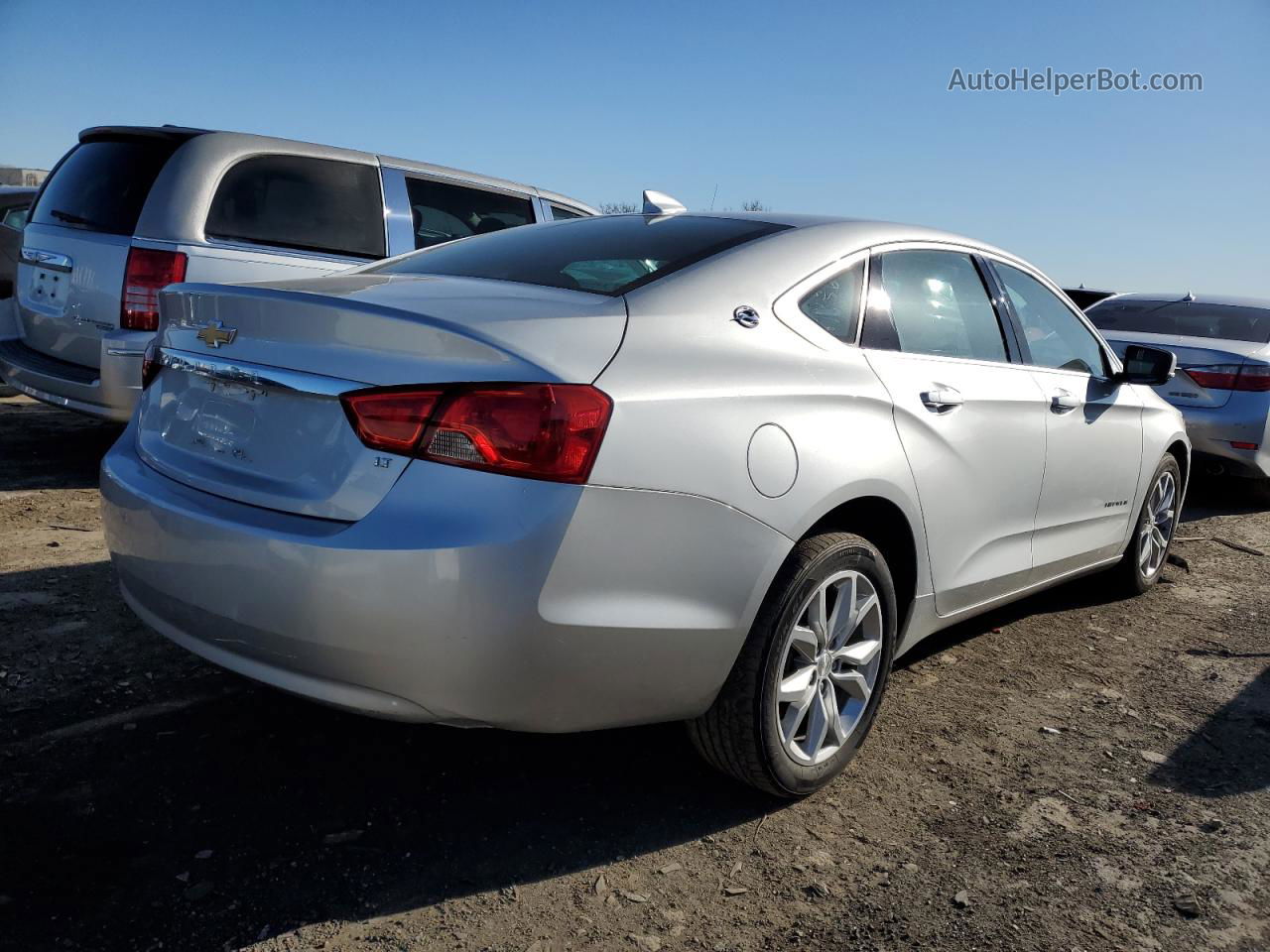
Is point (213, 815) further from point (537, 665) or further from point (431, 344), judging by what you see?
point (431, 344)

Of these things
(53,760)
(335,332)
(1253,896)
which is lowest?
(1253,896)

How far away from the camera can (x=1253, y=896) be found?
2576mm

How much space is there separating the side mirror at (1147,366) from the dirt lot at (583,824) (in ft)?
4.34

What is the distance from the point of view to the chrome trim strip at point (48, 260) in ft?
18.2

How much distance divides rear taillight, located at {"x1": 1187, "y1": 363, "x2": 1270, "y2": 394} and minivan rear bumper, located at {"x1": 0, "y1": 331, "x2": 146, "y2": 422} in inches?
250

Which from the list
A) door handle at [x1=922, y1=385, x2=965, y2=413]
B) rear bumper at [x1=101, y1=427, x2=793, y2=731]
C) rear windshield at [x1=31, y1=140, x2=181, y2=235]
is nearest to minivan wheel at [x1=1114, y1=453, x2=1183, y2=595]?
door handle at [x1=922, y1=385, x2=965, y2=413]

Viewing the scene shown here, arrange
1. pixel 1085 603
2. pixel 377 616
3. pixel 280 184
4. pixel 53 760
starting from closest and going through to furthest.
Result: pixel 377 616 < pixel 53 760 < pixel 1085 603 < pixel 280 184

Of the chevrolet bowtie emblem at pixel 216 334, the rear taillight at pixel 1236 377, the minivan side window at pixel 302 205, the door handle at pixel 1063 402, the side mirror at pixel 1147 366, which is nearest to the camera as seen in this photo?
the chevrolet bowtie emblem at pixel 216 334

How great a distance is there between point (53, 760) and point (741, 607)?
1787mm

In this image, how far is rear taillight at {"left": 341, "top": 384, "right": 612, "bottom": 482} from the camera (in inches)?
85.9

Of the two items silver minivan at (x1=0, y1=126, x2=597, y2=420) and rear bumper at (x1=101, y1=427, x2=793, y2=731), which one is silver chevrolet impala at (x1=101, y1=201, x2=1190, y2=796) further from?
silver minivan at (x1=0, y1=126, x2=597, y2=420)

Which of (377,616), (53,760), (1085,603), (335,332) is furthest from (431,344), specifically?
(1085,603)

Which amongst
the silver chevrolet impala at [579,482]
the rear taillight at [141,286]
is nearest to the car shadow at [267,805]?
the silver chevrolet impala at [579,482]

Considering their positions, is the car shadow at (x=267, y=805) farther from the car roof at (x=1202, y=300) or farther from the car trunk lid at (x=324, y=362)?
the car roof at (x=1202, y=300)
